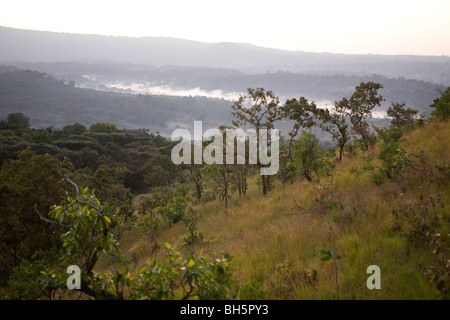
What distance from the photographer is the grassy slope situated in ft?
12.5

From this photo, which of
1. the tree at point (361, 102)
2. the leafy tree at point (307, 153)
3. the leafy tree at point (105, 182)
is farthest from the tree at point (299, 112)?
the leafy tree at point (105, 182)

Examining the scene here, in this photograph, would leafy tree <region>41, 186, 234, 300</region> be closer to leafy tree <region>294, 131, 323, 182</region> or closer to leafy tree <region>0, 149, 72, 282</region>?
leafy tree <region>294, 131, 323, 182</region>

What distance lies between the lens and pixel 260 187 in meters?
16.9

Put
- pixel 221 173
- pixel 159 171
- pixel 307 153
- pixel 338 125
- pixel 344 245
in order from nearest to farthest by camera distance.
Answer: pixel 344 245 → pixel 307 153 → pixel 221 173 → pixel 338 125 → pixel 159 171

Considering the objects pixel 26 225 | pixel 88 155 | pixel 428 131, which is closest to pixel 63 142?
pixel 88 155

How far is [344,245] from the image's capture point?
496 cm

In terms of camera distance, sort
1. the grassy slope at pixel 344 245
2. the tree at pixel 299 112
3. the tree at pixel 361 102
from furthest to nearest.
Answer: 1. the tree at pixel 361 102
2. the tree at pixel 299 112
3. the grassy slope at pixel 344 245

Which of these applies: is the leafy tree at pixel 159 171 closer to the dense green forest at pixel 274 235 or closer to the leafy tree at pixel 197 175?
the leafy tree at pixel 197 175

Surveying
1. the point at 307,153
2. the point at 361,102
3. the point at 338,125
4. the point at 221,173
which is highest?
the point at 361,102

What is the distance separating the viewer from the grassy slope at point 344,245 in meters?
3.82

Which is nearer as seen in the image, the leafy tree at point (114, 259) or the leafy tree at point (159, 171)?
the leafy tree at point (114, 259)

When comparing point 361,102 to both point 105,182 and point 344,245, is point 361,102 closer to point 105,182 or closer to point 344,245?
point 105,182

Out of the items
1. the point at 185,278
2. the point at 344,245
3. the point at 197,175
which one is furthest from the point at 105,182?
the point at 185,278
